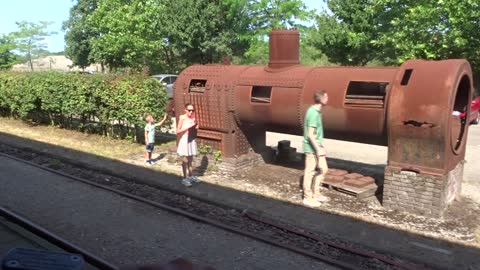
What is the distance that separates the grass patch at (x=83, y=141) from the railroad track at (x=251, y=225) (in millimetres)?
1955

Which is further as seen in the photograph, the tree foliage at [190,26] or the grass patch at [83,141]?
the tree foliage at [190,26]

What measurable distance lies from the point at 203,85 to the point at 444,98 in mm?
5281

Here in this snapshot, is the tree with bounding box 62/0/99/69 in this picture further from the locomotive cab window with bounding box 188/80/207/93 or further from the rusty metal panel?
the rusty metal panel

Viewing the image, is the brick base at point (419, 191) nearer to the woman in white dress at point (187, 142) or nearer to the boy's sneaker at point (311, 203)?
the boy's sneaker at point (311, 203)

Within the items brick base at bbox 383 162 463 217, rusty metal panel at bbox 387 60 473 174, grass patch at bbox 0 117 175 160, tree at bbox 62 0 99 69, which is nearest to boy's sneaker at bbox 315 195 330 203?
brick base at bbox 383 162 463 217

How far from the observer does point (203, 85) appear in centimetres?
1033

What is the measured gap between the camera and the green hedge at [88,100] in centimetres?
1247

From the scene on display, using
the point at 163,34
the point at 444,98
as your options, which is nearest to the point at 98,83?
the point at 444,98

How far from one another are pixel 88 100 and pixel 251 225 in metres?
8.83

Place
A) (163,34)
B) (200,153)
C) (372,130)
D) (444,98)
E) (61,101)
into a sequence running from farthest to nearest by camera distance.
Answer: (163,34) < (61,101) < (200,153) < (372,130) < (444,98)

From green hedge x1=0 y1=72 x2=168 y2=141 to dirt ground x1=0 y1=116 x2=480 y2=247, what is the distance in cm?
88

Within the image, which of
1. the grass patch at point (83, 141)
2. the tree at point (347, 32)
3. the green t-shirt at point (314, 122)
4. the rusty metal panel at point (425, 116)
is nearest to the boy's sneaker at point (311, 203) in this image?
the green t-shirt at point (314, 122)

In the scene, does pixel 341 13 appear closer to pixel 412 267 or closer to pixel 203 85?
pixel 203 85

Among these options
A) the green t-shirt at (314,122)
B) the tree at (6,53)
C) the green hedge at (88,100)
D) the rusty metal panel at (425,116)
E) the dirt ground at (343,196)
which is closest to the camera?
the dirt ground at (343,196)
